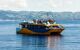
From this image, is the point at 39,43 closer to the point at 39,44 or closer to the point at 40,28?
the point at 39,44

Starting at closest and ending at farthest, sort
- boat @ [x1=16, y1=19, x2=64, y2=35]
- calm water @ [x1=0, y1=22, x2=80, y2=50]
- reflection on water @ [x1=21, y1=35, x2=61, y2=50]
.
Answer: calm water @ [x1=0, y1=22, x2=80, y2=50]
reflection on water @ [x1=21, y1=35, x2=61, y2=50]
boat @ [x1=16, y1=19, x2=64, y2=35]

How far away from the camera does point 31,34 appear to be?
98312 millimetres

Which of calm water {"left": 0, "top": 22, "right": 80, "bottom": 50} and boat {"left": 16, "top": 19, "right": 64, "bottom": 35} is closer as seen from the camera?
calm water {"left": 0, "top": 22, "right": 80, "bottom": 50}

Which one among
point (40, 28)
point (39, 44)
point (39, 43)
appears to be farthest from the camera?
point (40, 28)

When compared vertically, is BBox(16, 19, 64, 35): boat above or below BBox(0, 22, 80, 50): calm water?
above

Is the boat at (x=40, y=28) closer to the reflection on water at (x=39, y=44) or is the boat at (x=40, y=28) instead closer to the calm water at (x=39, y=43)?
the calm water at (x=39, y=43)

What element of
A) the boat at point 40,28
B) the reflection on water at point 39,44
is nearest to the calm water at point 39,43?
the reflection on water at point 39,44

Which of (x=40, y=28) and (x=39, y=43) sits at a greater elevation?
(x=40, y=28)

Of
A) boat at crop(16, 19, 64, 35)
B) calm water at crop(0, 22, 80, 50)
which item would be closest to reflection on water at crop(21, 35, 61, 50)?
calm water at crop(0, 22, 80, 50)

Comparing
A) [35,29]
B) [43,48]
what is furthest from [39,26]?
[43,48]

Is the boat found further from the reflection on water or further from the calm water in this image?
the reflection on water

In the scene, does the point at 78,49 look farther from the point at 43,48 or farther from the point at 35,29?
the point at 35,29

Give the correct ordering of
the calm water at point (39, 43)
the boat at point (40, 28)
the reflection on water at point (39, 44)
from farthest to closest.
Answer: the boat at point (40, 28) → the reflection on water at point (39, 44) → the calm water at point (39, 43)

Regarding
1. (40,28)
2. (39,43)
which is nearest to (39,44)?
(39,43)
